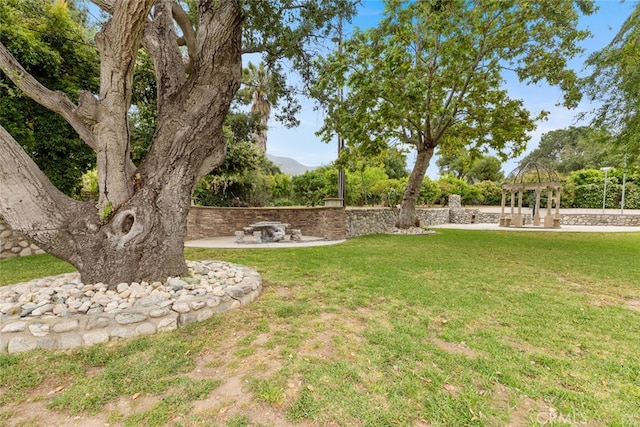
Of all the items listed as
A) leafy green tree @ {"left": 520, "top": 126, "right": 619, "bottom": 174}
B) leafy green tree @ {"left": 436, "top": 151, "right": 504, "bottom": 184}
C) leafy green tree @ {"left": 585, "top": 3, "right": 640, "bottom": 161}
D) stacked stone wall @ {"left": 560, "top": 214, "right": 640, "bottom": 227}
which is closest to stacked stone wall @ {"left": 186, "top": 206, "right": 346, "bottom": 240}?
leafy green tree @ {"left": 585, "top": 3, "right": 640, "bottom": 161}

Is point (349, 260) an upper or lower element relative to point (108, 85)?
lower

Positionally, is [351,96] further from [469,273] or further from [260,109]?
[260,109]

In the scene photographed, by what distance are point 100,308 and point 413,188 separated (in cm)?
1097

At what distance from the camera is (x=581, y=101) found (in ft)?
28.8

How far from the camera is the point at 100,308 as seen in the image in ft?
9.41

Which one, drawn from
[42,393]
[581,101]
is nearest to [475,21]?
[581,101]

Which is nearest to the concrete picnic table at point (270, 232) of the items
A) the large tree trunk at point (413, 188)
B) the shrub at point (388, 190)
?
the large tree trunk at point (413, 188)

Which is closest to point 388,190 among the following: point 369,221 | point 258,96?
point 369,221

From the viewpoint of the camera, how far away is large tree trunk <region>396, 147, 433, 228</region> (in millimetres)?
11383

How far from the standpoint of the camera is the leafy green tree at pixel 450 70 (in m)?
8.51

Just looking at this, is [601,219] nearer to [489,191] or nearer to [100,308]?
[489,191]

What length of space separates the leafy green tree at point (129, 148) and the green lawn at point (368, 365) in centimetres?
127

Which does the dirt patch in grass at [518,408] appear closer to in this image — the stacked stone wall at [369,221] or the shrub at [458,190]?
the stacked stone wall at [369,221]

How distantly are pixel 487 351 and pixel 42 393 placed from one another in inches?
133
